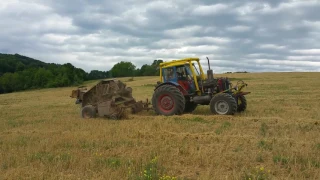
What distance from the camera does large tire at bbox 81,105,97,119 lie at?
1258 centimetres

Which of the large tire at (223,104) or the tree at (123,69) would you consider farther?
the tree at (123,69)

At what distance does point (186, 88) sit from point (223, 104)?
1.72 m

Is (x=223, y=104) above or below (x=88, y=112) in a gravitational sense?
above

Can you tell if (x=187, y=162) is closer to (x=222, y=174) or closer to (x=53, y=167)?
(x=222, y=174)

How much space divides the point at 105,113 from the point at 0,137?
13.9 feet

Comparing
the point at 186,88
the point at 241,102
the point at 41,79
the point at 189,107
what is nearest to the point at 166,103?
the point at 186,88

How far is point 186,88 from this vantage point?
12.7m

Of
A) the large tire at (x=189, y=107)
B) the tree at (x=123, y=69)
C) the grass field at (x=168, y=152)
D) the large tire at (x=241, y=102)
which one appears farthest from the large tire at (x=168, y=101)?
the tree at (x=123, y=69)

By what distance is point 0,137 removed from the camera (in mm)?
8594

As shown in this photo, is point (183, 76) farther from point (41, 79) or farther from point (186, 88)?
point (41, 79)

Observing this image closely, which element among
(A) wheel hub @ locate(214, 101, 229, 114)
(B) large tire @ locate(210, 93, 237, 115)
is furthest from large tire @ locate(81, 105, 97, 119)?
(A) wheel hub @ locate(214, 101, 229, 114)

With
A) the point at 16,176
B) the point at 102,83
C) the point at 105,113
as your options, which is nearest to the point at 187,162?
the point at 16,176

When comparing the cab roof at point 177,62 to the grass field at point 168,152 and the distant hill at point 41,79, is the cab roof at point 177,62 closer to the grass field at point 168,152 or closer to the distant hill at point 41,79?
the grass field at point 168,152

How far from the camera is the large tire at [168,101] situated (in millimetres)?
12195
